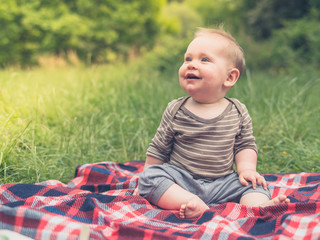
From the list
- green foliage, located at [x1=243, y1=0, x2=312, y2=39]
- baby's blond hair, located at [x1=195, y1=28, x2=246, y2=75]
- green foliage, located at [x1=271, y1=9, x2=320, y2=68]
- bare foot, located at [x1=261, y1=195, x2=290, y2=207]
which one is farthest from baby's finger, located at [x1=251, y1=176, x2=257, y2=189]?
green foliage, located at [x1=243, y1=0, x2=312, y2=39]

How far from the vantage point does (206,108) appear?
76.4 inches

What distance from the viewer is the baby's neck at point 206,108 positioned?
192 cm

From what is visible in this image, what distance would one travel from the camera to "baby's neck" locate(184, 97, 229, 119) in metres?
1.92

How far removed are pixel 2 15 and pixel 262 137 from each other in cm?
1064

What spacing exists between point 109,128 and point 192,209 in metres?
1.57

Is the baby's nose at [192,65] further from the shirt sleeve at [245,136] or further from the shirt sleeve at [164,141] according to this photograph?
the shirt sleeve at [245,136]

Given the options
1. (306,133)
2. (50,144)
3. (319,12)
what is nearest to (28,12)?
(319,12)


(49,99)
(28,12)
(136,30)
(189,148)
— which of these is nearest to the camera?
(189,148)

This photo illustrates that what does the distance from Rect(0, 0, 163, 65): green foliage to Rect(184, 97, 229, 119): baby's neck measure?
9.98 metres

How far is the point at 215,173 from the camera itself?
1933 mm

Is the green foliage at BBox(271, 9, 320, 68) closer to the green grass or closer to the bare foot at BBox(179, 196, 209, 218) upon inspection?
the green grass

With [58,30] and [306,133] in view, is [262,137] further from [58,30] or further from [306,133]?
[58,30]

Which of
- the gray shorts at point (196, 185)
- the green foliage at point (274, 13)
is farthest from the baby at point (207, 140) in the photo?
the green foliage at point (274, 13)

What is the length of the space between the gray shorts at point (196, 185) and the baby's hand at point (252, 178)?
26mm
